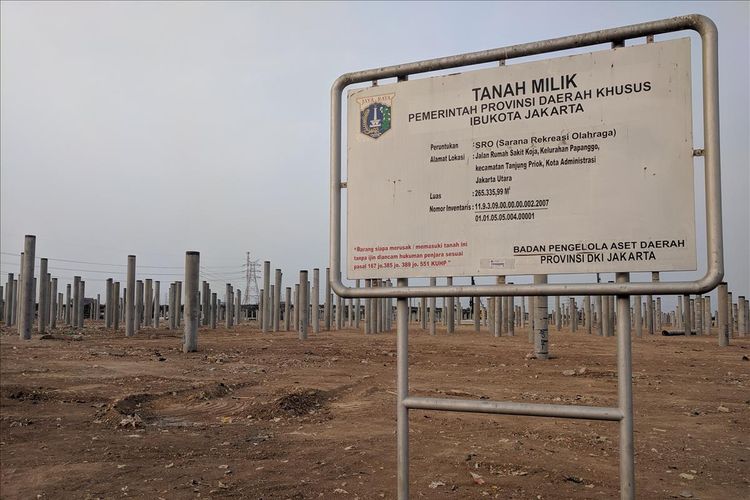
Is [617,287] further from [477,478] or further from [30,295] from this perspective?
[30,295]

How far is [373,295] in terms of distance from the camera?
3.36 meters

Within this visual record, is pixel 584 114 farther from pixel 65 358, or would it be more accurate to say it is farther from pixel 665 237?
pixel 65 358

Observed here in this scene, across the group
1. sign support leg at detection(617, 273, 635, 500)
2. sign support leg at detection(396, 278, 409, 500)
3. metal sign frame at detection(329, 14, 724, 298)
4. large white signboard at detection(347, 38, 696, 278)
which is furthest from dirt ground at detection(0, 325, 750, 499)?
large white signboard at detection(347, 38, 696, 278)

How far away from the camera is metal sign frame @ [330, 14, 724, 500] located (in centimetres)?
268

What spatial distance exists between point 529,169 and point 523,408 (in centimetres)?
117

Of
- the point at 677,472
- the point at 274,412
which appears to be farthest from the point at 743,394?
the point at 274,412

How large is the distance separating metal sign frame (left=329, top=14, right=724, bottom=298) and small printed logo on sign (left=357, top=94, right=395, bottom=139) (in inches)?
4.6

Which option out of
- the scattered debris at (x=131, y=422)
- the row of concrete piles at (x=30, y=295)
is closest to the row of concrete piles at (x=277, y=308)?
the row of concrete piles at (x=30, y=295)

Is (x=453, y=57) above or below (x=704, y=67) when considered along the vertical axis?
above

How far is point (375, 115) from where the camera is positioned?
3.42 meters

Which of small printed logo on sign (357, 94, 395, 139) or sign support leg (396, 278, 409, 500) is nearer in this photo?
sign support leg (396, 278, 409, 500)

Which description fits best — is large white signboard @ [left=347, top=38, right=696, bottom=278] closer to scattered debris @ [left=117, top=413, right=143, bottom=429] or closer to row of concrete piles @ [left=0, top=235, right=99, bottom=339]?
scattered debris @ [left=117, top=413, right=143, bottom=429]

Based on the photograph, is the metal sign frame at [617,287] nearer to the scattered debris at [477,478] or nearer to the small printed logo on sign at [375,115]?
the small printed logo on sign at [375,115]

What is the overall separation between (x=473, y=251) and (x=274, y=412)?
452cm
